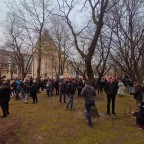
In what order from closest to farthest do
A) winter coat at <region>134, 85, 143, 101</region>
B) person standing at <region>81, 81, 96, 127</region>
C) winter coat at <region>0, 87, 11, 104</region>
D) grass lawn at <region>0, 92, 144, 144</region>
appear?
1. grass lawn at <region>0, 92, 144, 144</region>
2. person standing at <region>81, 81, 96, 127</region>
3. winter coat at <region>0, 87, 11, 104</region>
4. winter coat at <region>134, 85, 143, 101</region>

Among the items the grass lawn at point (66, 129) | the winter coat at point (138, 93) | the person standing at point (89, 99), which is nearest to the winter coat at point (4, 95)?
the grass lawn at point (66, 129)

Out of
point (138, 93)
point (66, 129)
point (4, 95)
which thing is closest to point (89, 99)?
point (66, 129)

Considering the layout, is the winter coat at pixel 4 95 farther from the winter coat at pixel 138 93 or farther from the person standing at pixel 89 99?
the winter coat at pixel 138 93

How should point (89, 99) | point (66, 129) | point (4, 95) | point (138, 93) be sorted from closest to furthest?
point (66, 129), point (89, 99), point (4, 95), point (138, 93)

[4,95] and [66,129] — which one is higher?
[4,95]

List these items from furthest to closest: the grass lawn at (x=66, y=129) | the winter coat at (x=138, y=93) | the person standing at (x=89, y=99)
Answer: the winter coat at (x=138, y=93) < the person standing at (x=89, y=99) < the grass lawn at (x=66, y=129)

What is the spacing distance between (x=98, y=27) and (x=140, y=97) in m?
4.68

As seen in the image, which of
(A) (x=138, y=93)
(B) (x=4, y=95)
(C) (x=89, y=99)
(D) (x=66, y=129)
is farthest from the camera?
(A) (x=138, y=93)

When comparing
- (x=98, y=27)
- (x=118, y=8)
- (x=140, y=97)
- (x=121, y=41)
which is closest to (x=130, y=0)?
(x=118, y=8)

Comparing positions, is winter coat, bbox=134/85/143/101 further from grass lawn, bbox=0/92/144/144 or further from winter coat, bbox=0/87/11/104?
winter coat, bbox=0/87/11/104

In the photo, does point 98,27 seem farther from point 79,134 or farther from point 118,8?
point 118,8

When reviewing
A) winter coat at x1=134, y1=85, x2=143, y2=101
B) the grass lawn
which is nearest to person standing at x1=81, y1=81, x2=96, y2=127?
the grass lawn

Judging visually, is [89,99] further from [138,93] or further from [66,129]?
[138,93]

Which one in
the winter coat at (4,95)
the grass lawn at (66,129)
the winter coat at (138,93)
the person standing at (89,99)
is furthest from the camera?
the winter coat at (138,93)
